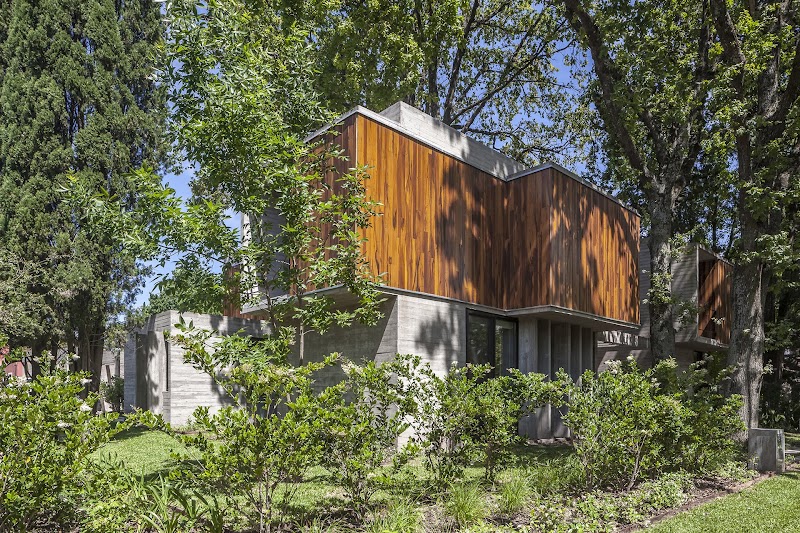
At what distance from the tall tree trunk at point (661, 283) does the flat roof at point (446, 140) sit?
1.68m

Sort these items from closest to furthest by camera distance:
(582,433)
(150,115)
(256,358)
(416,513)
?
(416,513), (256,358), (582,433), (150,115)

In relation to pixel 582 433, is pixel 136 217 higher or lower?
higher

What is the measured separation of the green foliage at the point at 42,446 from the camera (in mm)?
4727

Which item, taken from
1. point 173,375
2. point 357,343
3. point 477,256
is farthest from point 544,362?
point 173,375

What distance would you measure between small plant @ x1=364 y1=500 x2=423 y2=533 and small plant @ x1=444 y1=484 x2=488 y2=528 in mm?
350

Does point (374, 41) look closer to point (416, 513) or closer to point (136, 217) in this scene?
point (136, 217)

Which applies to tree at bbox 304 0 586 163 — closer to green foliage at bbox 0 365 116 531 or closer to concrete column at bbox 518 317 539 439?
concrete column at bbox 518 317 539 439

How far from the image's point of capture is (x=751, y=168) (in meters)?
12.4

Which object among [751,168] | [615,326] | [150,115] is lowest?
[615,326]

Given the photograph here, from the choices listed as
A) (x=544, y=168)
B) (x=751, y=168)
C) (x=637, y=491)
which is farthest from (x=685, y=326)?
(x=637, y=491)

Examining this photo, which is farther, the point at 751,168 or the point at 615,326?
the point at 615,326

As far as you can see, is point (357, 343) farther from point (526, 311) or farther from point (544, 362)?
point (544, 362)

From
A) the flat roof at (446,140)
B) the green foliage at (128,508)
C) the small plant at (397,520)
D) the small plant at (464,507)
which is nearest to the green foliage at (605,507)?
the small plant at (464,507)

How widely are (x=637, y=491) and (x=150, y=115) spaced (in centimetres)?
1833
